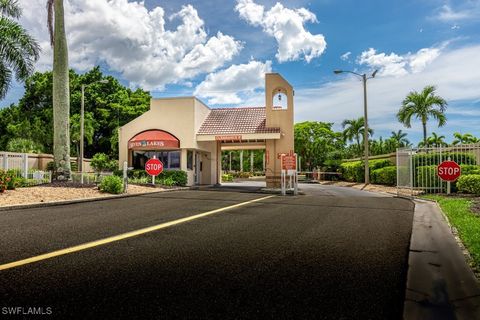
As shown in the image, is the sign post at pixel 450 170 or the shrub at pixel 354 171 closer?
the sign post at pixel 450 170

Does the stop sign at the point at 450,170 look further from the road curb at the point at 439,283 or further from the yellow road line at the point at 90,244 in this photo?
the yellow road line at the point at 90,244

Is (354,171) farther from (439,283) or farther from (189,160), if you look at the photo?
(439,283)

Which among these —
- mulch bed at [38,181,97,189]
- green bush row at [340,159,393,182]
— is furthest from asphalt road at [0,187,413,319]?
green bush row at [340,159,393,182]

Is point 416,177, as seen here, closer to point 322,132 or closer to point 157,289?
point 157,289

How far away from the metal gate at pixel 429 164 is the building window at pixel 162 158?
14916mm

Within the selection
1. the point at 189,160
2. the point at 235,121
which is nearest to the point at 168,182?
the point at 189,160

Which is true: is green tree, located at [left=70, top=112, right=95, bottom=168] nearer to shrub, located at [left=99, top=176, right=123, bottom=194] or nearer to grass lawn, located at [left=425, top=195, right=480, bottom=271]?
shrub, located at [left=99, top=176, right=123, bottom=194]

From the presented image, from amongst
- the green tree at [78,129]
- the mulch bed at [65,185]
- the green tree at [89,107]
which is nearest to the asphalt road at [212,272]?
the mulch bed at [65,185]

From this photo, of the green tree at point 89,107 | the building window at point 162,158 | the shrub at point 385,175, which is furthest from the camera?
the green tree at point 89,107

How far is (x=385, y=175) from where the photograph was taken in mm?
25266

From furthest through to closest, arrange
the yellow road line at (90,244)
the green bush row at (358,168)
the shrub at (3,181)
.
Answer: the green bush row at (358,168), the shrub at (3,181), the yellow road line at (90,244)

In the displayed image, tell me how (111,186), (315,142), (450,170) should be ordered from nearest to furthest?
(450,170) < (111,186) < (315,142)

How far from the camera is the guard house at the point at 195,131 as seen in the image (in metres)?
24.3

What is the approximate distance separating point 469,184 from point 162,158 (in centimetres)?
1912
